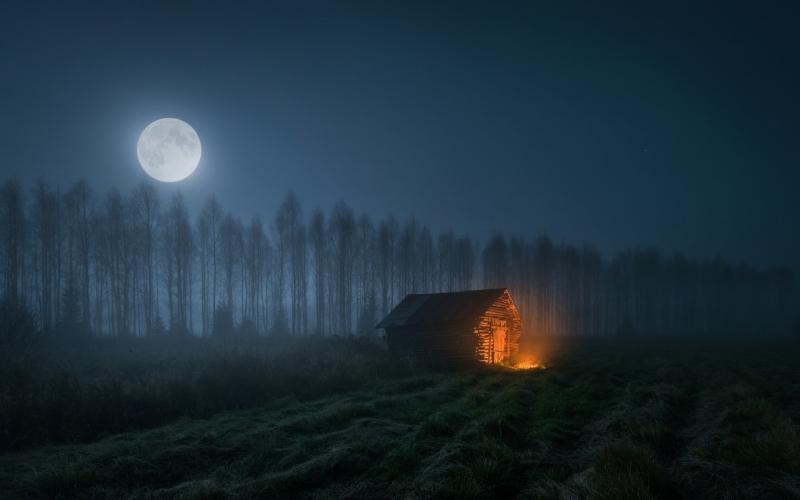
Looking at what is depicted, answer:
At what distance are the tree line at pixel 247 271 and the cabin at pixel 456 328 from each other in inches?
440

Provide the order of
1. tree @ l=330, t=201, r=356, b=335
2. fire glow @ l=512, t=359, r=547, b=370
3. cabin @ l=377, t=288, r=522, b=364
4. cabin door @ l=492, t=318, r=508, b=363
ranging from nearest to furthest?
cabin @ l=377, t=288, r=522, b=364
fire glow @ l=512, t=359, r=547, b=370
cabin door @ l=492, t=318, r=508, b=363
tree @ l=330, t=201, r=356, b=335

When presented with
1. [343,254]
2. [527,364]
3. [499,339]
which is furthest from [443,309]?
[343,254]

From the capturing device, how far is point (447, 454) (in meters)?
9.42

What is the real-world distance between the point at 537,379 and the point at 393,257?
3792 centimetres

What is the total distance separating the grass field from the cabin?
15.4 meters

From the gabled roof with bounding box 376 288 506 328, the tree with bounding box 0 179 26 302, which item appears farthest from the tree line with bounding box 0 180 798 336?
the gabled roof with bounding box 376 288 506 328

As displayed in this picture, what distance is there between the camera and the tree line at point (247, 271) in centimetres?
4078

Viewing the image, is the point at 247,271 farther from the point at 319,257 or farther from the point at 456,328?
the point at 456,328

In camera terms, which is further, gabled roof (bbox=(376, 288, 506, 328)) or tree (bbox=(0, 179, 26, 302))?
tree (bbox=(0, 179, 26, 302))

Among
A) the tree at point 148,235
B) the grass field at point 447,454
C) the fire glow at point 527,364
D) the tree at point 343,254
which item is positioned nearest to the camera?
the grass field at point 447,454

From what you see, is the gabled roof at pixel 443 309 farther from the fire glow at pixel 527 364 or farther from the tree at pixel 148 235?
the tree at pixel 148 235

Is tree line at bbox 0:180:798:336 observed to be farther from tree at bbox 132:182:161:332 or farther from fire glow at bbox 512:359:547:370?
fire glow at bbox 512:359:547:370

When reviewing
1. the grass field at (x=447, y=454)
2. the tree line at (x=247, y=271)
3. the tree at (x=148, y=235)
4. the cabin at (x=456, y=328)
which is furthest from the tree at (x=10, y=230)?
the grass field at (x=447, y=454)

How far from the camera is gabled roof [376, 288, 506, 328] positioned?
3341 cm
